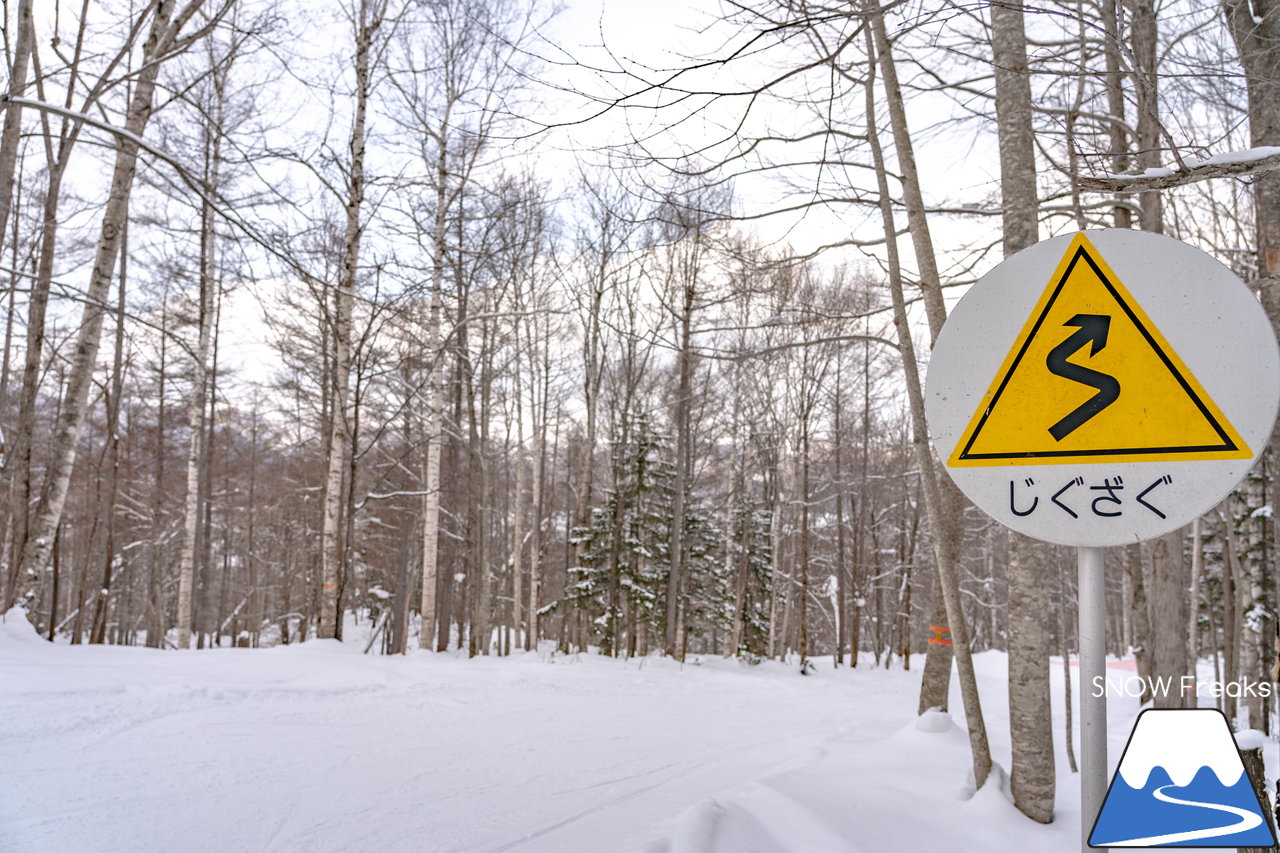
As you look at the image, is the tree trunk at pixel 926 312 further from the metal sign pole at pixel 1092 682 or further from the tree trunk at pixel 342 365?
the tree trunk at pixel 342 365

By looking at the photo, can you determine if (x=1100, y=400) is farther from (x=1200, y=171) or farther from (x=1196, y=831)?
(x=1200, y=171)

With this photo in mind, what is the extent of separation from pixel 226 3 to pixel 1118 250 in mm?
8584

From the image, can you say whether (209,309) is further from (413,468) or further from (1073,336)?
(1073,336)

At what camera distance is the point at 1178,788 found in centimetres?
127

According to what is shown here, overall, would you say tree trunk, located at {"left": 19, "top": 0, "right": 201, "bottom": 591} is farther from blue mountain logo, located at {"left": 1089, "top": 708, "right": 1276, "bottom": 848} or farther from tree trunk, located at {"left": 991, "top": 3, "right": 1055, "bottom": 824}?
blue mountain logo, located at {"left": 1089, "top": 708, "right": 1276, "bottom": 848}

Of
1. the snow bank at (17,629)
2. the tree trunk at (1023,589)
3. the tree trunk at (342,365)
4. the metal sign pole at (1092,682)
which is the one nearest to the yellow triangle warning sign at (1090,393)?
the metal sign pole at (1092,682)

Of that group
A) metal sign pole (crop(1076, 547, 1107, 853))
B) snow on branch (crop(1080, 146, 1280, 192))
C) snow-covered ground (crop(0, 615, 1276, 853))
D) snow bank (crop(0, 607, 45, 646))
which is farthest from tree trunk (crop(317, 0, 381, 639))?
metal sign pole (crop(1076, 547, 1107, 853))

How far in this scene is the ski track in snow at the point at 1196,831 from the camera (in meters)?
1.21

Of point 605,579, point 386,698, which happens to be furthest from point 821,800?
point 605,579

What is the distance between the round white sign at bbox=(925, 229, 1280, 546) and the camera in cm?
153

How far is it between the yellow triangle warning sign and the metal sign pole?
0.24 meters

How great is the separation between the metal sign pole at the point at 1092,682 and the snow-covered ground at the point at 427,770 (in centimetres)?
174

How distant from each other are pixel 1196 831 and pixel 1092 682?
1.13 ft

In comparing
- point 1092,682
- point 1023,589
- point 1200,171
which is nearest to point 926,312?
point 1023,589
